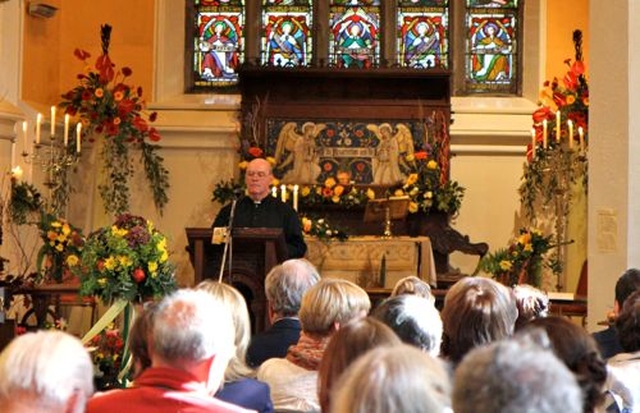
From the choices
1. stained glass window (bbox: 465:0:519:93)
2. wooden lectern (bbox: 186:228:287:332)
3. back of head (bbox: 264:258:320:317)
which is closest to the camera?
back of head (bbox: 264:258:320:317)

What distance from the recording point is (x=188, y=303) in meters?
3.42

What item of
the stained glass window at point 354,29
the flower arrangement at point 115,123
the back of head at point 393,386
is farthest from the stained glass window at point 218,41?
the back of head at point 393,386

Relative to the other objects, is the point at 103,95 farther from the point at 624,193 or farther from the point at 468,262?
the point at 624,193

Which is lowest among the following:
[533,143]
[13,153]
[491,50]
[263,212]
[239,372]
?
[239,372]

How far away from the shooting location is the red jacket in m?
3.36

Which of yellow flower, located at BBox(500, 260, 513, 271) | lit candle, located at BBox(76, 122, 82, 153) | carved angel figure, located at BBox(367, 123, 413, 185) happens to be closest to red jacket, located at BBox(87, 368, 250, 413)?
yellow flower, located at BBox(500, 260, 513, 271)

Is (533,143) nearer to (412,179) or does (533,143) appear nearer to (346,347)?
(412,179)

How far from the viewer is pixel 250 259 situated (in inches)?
352

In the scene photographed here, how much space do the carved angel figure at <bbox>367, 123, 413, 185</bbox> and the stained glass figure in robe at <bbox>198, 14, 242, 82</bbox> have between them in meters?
1.74

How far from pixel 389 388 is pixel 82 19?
1165 cm

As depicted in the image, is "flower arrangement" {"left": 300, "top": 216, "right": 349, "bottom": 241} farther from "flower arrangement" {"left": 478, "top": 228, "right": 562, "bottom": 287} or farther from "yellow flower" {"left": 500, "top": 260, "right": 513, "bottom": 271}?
"yellow flower" {"left": 500, "top": 260, "right": 513, "bottom": 271}

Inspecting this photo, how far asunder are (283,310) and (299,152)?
24.0 ft

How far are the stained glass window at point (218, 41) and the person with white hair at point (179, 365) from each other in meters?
10.3

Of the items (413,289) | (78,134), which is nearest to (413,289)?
(413,289)
